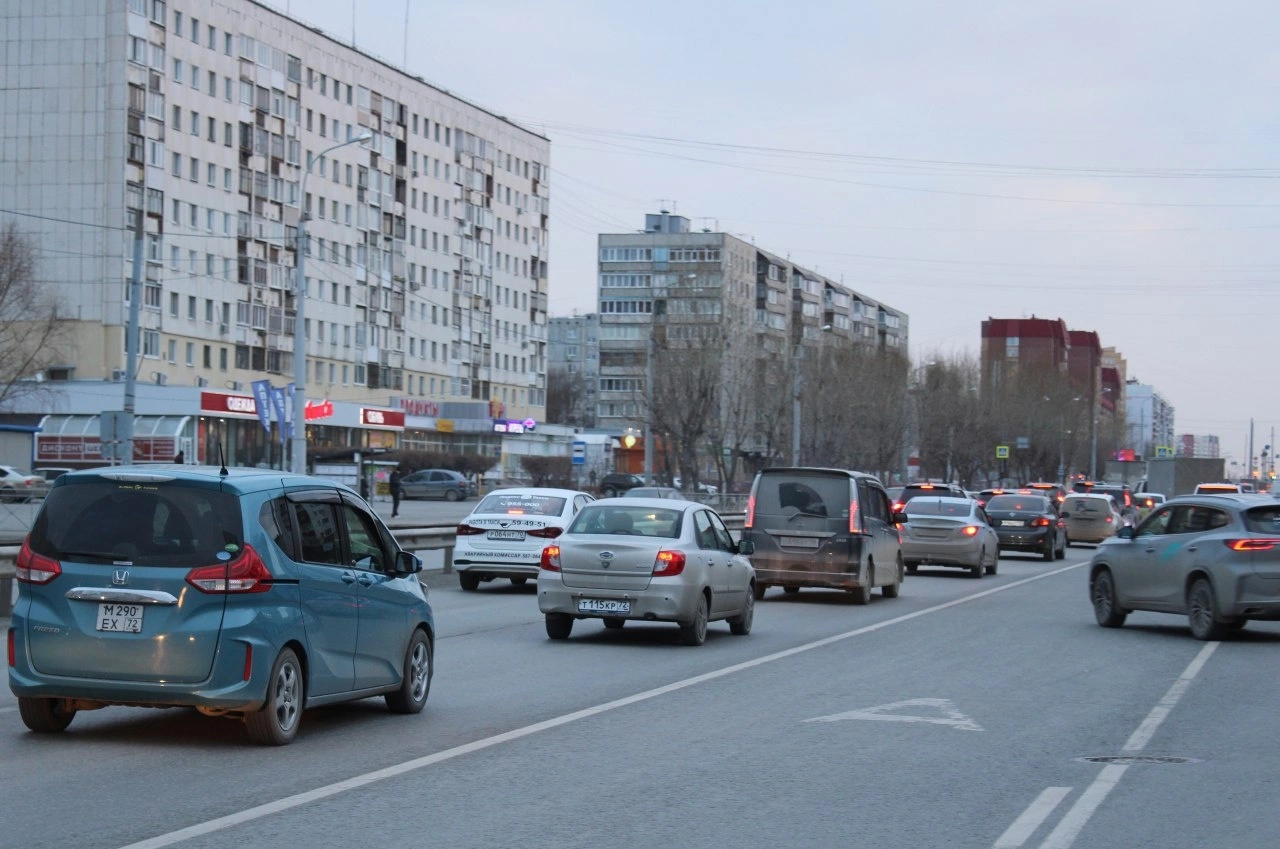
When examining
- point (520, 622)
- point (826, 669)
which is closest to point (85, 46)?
point (520, 622)

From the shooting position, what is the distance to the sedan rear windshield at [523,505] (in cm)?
2523

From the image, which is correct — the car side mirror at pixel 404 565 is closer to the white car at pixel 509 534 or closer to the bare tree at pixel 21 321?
the white car at pixel 509 534


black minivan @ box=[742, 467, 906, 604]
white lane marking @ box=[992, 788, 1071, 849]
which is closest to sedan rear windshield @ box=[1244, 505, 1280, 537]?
black minivan @ box=[742, 467, 906, 604]

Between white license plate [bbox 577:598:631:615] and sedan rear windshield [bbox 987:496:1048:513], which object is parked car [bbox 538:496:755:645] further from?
sedan rear windshield [bbox 987:496:1048:513]

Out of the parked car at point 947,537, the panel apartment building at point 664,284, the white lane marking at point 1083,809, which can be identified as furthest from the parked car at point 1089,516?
the panel apartment building at point 664,284

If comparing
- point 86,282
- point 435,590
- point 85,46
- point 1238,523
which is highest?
point 85,46

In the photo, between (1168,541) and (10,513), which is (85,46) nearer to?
(10,513)

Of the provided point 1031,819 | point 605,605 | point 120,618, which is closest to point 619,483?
point 605,605

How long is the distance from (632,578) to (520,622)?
11.8 feet

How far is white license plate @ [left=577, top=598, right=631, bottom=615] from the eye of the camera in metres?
16.8

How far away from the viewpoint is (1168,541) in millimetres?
19438

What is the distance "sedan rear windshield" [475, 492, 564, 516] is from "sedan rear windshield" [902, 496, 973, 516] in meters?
10.1

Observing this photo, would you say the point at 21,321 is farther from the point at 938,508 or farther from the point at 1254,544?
the point at 1254,544

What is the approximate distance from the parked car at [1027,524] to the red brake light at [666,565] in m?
26.5
